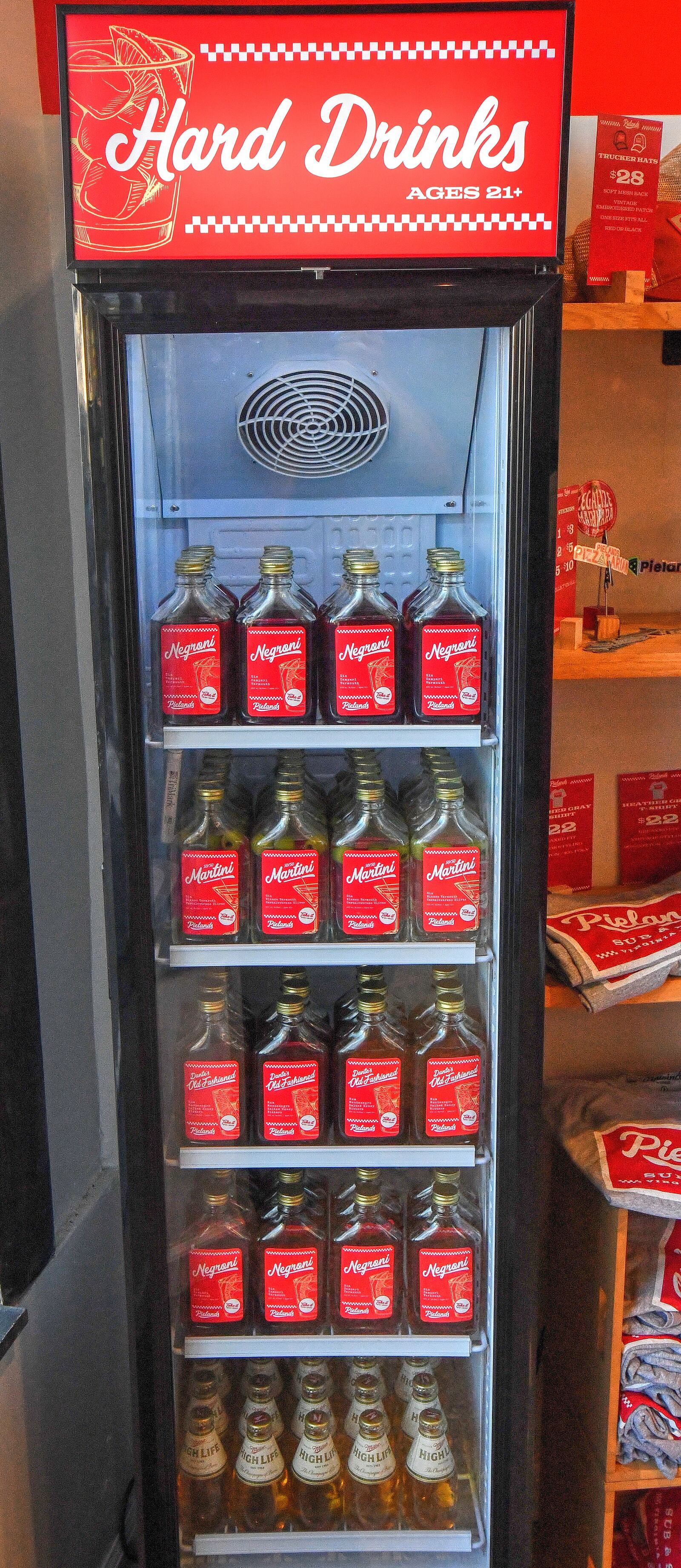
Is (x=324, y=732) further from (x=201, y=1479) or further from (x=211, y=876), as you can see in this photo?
(x=201, y=1479)

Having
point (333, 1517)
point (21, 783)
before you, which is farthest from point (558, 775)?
point (333, 1517)

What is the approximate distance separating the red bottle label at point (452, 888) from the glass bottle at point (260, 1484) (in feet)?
2.88

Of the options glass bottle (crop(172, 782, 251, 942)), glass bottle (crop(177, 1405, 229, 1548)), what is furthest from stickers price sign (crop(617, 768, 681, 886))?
glass bottle (crop(177, 1405, 229, 1548))

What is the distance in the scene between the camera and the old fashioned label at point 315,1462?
1789 mm

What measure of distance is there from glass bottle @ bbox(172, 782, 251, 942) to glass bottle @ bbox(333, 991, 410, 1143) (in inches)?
9.0

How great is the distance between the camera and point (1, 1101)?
180cm

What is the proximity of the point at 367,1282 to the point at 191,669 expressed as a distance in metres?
0.97

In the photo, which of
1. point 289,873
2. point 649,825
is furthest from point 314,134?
point 649,825

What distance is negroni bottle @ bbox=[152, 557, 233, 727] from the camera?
156 cm

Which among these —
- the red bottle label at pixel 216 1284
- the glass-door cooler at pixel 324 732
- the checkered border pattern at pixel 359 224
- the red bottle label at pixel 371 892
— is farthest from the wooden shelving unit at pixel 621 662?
the red bottle label at pixel 216 1284

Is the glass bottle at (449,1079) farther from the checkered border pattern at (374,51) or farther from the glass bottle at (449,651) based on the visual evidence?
the checkered border pattern at (374,51)

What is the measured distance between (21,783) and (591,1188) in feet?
3.86

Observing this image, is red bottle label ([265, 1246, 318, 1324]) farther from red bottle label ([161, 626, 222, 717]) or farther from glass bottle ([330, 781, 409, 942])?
red bottle label ([161, 626, 222, 717])

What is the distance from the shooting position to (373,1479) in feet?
5.84
